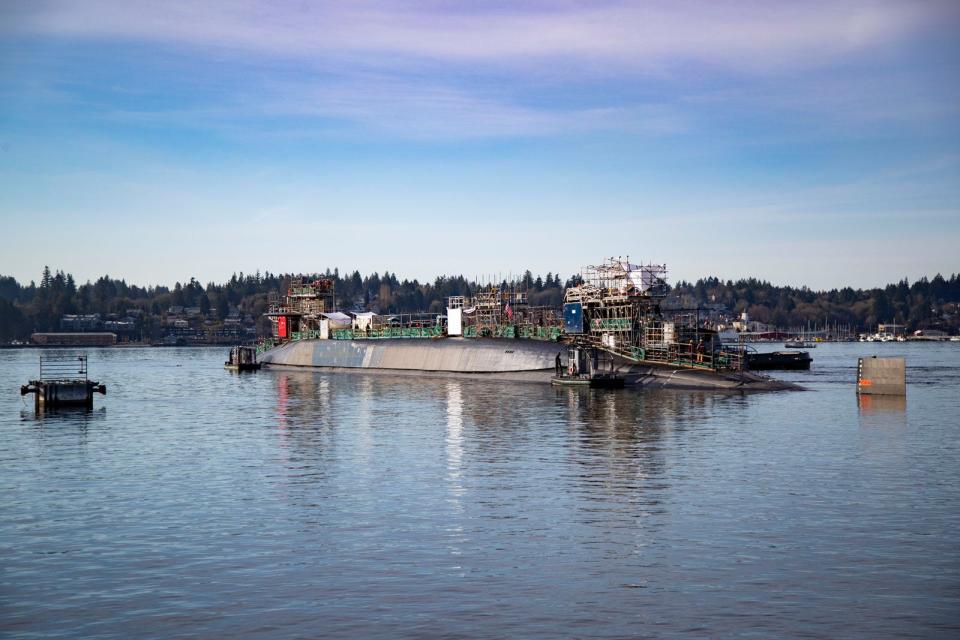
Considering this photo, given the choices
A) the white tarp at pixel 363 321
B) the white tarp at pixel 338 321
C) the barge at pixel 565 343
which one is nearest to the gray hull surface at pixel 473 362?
the barge at pixel 565 343

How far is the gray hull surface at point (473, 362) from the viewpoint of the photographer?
77.8m

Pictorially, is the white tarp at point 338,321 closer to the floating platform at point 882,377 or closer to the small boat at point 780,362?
the small boat at point 780,362

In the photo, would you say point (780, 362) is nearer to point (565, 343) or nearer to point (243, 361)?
point (565, 343)

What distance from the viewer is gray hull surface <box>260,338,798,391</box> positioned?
255 ft

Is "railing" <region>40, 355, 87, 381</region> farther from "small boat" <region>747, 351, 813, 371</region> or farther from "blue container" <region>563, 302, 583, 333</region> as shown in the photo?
"small boat" <region>747, 351, 813, 371</region>

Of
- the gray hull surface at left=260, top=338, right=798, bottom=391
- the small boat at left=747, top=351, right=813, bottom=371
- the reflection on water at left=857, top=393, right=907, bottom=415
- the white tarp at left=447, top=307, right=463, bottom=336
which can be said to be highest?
the white tarp at left=447, top=307, right=463, bottom=336

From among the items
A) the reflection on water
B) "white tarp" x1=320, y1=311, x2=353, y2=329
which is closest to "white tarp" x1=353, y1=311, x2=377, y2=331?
"white tarp" x1=320, y1=311, x2=353, y2=329

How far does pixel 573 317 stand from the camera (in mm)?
90438

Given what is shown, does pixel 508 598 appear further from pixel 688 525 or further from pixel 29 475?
pixel 29 475

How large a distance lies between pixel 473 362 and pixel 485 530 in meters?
70.0

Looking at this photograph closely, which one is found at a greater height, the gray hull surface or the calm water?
the gray hull surface

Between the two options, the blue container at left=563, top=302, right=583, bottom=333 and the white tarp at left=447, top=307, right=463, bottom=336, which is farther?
the white tarp at left=447, top=307, right=463, bottom=336

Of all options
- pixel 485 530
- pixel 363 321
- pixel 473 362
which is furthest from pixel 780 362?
pixel 485 530

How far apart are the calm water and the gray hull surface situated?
2296cm
